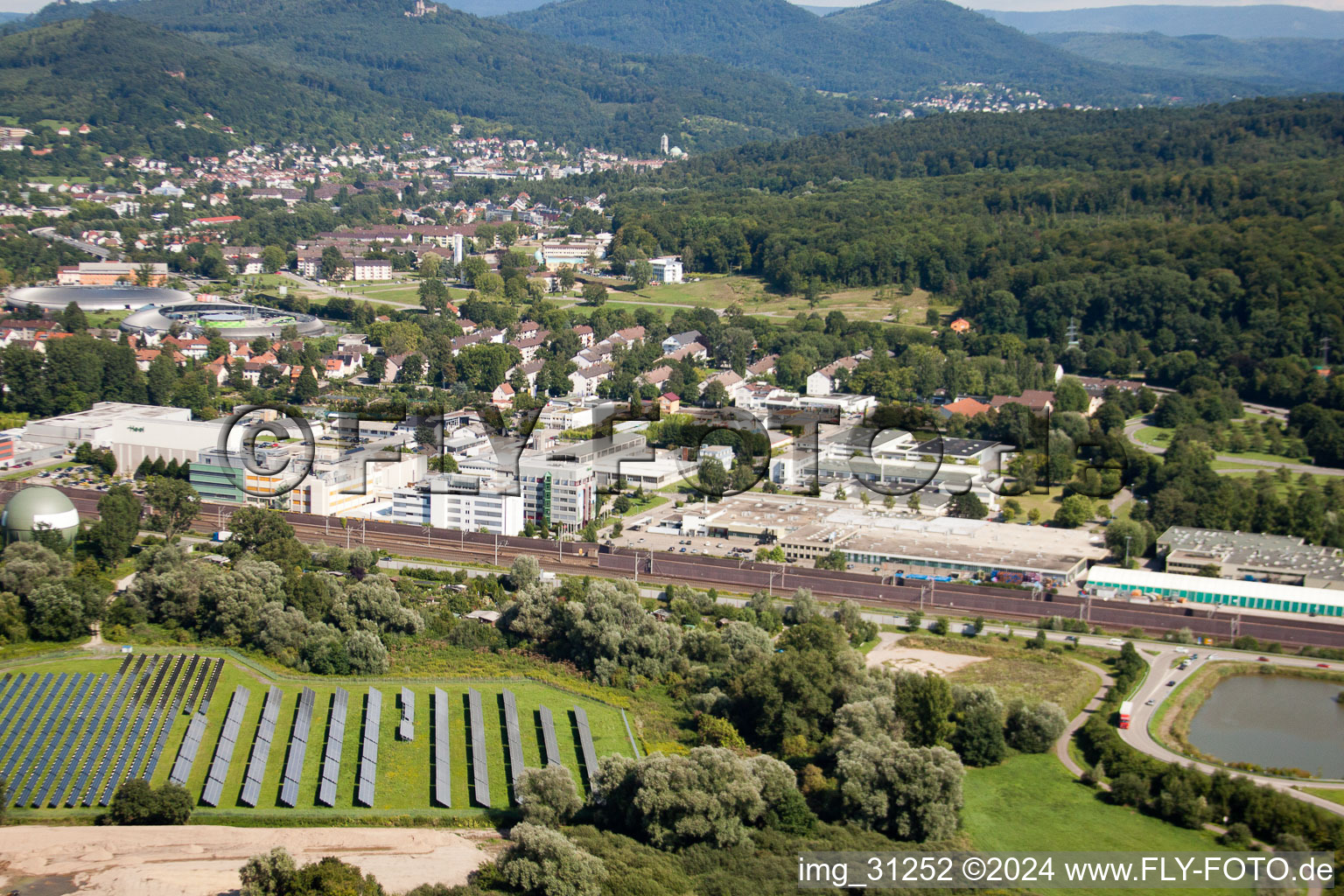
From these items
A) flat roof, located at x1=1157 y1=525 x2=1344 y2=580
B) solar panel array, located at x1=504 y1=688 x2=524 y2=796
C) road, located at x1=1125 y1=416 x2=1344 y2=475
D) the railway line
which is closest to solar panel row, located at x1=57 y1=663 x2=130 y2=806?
solar panel array, located at x1=504 y1=688 x2=524 y2=796

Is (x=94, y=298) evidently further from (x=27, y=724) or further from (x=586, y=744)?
(x=586, y=744)

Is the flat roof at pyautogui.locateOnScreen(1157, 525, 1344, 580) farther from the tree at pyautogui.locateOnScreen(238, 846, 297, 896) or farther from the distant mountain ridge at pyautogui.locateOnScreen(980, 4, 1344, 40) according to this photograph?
the distant mountain ridge at pyautogui.locateOnScreen(980, 4, 1344, 40)

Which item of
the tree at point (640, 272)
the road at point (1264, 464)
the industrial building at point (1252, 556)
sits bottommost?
the industrial building at point (1252, 556)

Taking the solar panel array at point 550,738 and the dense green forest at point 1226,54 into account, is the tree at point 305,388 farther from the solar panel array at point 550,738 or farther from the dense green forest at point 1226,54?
the dense green forest at point 1226,54

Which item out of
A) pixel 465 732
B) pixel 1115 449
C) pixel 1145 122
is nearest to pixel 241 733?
pixel 465 732

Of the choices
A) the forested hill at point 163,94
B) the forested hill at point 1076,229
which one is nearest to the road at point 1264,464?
the forested hill at point 1076,229

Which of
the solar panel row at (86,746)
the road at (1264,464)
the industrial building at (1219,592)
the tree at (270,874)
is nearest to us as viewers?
the tree at (270,874)
